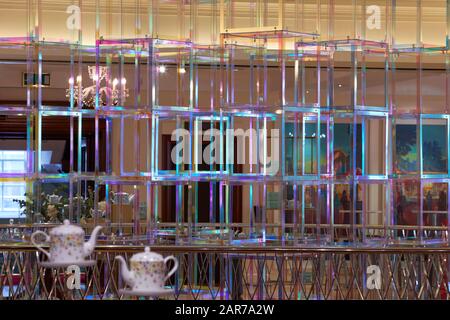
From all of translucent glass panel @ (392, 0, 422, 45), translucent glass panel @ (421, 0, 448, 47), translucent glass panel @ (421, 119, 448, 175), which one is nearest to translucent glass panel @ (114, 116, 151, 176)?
translucent glass panel @ (392, 0, 422, 45)

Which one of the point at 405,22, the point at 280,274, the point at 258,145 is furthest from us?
the point at 405,22

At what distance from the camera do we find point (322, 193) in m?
8.27

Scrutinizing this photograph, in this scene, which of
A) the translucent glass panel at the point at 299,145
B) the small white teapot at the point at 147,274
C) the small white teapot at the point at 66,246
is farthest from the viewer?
the translucent glass panel at the point at 299,145

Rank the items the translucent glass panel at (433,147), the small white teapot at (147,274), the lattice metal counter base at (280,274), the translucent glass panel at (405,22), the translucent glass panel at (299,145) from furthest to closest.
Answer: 1. the translucent glass panel at (433,147)
2. the translucent glass panel at (405,22)
3. the translucent glass panel at (299,145)
4. the lattice metal counter base at (280,274)
5. the small white teapot at (147,274)

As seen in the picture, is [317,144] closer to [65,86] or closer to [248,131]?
[248,131]

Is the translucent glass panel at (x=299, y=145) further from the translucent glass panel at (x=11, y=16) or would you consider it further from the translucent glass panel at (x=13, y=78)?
the translucent glass panel at (x=13, y=78)

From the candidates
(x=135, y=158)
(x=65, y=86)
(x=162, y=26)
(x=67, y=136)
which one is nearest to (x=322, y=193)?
(x=135, y=158)

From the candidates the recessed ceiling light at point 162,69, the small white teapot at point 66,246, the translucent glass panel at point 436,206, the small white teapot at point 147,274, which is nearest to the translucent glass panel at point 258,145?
the recessed ceiling light at point 162,69

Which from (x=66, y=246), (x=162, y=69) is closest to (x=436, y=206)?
(x=162, y=69)

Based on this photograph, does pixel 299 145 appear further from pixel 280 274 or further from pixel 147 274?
pixel 147 274

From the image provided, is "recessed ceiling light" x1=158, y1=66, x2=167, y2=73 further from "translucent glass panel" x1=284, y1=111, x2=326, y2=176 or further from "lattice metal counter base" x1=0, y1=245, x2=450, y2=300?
"lattice metal counter base" x1=0, y1=245, x2=450, y2=300

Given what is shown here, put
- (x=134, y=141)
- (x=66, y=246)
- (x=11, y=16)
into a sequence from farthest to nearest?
(x=11, y=16) → (x=134, y=141) → (x=66, y=246)

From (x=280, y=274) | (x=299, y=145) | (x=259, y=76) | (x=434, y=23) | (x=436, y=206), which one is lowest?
(x=280, y=274)

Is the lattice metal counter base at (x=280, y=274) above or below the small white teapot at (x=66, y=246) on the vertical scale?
below
